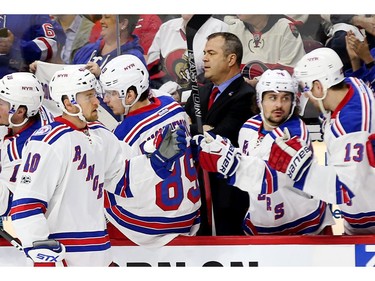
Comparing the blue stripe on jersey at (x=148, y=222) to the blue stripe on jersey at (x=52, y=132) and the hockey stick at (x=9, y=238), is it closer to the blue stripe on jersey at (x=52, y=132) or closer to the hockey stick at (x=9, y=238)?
the hockey stick at (x=9, y=238)

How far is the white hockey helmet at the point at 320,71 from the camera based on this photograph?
4566 millimetres

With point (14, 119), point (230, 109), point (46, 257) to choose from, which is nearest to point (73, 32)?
point (14, 119)

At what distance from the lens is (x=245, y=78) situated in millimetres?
4898

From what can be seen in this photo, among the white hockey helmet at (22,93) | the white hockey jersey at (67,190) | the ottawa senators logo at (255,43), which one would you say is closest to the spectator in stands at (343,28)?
the ottawa senators logo at (255,43)

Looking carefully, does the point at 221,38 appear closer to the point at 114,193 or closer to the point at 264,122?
the point at 264,122

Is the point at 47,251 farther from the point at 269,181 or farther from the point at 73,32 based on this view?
the point at 73,32

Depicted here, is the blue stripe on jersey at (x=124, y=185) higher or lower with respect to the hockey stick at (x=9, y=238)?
higher

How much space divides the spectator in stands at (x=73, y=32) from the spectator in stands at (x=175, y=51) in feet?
1.08

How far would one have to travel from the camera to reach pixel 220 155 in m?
4.55

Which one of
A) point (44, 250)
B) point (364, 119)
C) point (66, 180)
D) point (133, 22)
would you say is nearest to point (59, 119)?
point (66, 180)

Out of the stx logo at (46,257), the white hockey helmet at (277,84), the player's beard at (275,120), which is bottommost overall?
the stx logo at (46,257)

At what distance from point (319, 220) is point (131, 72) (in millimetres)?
1020

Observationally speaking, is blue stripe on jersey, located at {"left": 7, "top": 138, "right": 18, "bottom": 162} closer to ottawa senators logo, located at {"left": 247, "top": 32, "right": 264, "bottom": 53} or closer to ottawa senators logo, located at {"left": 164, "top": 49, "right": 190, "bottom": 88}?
ottawa senators logo, located at {"left": 164, "top": 49, "right": 190, "bottom": 88}

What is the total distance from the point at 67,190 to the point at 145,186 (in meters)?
0.52
